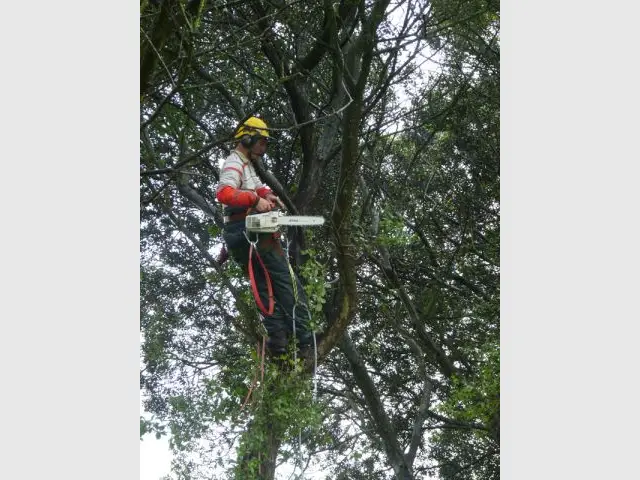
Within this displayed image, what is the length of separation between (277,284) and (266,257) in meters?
0.19

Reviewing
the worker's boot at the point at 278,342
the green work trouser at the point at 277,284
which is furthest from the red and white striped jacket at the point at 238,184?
the worker's boot at the point at 278,342

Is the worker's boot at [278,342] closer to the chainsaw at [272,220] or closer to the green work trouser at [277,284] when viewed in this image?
the green work trouser at [277,284]

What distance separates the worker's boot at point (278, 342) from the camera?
16.4ft

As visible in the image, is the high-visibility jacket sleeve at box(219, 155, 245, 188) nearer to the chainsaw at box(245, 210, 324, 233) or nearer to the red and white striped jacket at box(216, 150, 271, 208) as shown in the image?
the red and white striped jacket at box(216, 150, 271, 208)

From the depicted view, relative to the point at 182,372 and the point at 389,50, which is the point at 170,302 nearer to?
the point at 182,372

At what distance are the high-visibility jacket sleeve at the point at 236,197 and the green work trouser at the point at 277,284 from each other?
0.29m

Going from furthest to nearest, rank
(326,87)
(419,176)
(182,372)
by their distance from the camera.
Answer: (182,372), (419,176), (326,87)

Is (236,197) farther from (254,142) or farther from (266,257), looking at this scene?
(266,257)

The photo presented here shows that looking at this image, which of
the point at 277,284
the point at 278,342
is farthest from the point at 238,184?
the point at 278,342

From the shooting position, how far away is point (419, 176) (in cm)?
794

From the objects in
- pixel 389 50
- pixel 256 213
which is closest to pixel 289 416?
pixel 256 213

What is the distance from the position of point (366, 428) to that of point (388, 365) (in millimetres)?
759

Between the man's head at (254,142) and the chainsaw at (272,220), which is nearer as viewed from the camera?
the chainsaw at (272,220)

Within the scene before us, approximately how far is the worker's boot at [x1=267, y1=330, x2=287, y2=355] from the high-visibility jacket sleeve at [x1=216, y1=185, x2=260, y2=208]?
2.78 ft
